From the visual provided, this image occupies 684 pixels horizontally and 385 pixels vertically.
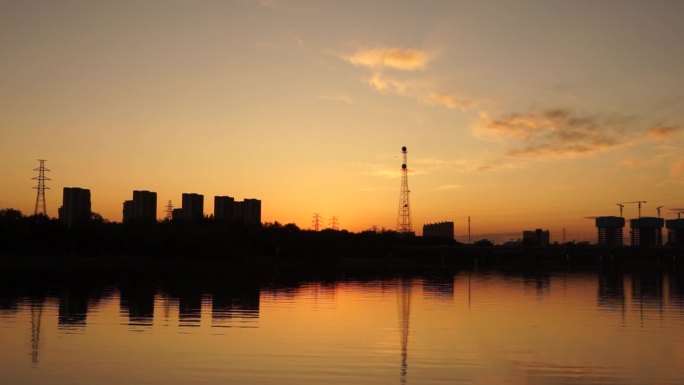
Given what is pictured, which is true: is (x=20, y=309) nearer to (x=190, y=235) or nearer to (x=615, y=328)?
(x=615, y=328)

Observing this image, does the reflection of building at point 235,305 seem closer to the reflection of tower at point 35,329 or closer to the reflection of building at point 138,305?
the reflection of building at point 138,305

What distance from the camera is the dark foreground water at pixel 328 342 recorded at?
71.6 feet

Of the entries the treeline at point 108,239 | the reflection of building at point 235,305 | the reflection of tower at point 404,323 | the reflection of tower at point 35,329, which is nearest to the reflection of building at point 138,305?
the reflection of building at point 235,305

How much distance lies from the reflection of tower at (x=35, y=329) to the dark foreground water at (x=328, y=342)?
0.17 ft

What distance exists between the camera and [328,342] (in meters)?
29.2

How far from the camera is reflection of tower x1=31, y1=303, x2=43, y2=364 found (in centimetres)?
2436

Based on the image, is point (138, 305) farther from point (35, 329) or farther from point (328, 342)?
point (328, 342)

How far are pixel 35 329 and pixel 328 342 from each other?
536 inches

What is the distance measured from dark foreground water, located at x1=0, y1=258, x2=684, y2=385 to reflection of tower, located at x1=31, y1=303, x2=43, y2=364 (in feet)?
0.17

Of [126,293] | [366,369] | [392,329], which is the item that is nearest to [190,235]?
[126,293]

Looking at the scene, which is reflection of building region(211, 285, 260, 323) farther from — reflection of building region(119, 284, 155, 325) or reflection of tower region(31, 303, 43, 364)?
reflection of tower region(31, 303, 43, 364)

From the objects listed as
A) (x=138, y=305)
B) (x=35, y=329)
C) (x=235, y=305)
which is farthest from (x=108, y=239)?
(x=35, y=329)

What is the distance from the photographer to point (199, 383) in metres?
20.1

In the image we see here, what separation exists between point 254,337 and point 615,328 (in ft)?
63.8
